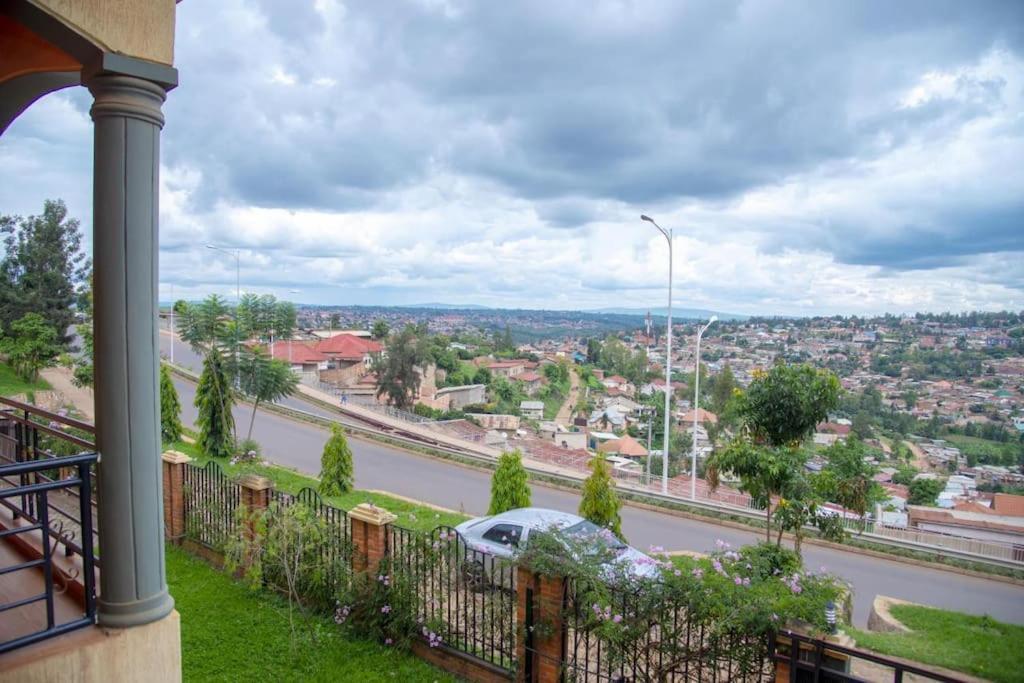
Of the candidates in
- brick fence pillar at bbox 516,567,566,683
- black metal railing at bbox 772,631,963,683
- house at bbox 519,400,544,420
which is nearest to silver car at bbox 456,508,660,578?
Answer: brick fence pillar at bbox 516,567,566,683

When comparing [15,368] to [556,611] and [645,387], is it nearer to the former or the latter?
[556,611]

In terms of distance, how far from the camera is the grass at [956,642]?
6199mm

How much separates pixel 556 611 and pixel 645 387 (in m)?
51.7

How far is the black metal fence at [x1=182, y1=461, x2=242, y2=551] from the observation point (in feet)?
26.7

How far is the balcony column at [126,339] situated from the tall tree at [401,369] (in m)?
48.9

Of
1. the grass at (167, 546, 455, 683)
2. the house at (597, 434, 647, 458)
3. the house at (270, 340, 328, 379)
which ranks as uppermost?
the grass at (167, 546, 455, 683)

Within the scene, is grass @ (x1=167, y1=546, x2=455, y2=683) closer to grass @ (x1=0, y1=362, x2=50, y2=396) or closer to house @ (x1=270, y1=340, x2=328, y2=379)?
grass @ (x1=0, y1=362, x2=50, y2=396)

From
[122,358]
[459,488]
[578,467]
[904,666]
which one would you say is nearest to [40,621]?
[122,358]

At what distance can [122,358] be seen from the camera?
2.54 meters

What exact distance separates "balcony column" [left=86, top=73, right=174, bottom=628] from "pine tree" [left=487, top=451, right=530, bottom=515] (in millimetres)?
9598

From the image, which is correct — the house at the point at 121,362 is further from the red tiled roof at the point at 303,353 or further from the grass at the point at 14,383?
the red tiled roof at the point at 303,353

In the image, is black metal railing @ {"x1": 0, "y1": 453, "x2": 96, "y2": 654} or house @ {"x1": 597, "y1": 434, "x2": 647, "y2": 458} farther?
house @ {"x1": 597, "y1": 434, "x2": 647, "y2": 458}

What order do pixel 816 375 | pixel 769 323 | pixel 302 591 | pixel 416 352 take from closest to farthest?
pixel 302 591, pixel 816 375, pixel 769 323, pixel 416 352

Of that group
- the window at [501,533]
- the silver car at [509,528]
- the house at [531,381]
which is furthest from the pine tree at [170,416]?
the house at [531,381]
